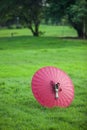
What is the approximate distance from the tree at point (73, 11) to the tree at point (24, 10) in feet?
6.50

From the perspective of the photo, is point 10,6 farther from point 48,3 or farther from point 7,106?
point 7,106

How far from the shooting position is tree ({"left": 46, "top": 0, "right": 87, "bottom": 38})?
2702cm

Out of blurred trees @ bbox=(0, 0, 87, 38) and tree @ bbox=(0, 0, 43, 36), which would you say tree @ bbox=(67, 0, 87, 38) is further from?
tree @ bbox=(0, 0, 43, 36)

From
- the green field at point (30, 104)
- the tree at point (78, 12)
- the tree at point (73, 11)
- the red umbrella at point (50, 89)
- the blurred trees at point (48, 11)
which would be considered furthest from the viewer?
the blurred trees at point (48, 11)

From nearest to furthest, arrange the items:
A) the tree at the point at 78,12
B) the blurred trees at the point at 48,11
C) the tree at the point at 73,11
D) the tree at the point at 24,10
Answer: the tree at the point at 78,12, the tree at the point at 73,11, the blurred trees at the point at 48,11, the tree at the point at 24,10

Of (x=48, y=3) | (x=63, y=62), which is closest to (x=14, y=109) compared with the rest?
(x=63, y=62)

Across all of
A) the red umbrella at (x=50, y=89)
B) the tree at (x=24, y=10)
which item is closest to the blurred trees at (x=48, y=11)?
the tree at (x=24, y=10)

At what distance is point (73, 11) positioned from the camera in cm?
2712

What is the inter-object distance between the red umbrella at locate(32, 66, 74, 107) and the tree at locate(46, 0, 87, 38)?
18867mm

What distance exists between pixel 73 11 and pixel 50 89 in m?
19.7

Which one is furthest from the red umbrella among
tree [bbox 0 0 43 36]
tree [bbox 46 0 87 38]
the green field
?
tree [bbox 0 0 43 36]

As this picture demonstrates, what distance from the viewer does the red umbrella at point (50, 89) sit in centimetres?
781

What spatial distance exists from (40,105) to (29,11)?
1045 inches

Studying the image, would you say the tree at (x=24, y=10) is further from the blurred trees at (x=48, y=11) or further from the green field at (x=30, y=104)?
the green field at (x=30, y=104)
